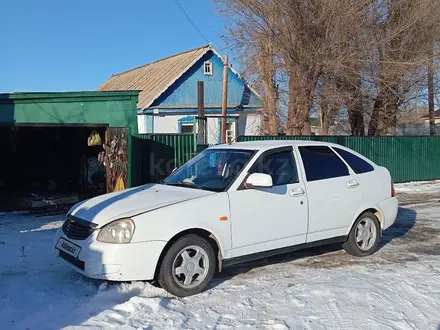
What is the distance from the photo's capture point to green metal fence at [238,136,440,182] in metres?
17.1

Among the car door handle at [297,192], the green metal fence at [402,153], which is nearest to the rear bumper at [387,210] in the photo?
the car door handle at [297,192]

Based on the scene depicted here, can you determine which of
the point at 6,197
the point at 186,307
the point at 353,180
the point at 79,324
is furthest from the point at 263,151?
the point at 6,197

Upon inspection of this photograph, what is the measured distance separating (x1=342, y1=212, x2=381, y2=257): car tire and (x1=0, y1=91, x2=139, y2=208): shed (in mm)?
6363

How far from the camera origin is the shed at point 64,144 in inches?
444

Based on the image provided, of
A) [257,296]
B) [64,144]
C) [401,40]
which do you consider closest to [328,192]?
[257,296]

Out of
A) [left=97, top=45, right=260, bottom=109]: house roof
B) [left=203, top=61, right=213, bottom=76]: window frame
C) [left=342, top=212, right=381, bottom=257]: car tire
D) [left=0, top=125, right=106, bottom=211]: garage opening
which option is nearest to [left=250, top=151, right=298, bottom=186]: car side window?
[left=342, top=212, right=381, bottom=257]: car tire

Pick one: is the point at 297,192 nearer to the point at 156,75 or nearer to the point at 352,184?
the point at 352,184

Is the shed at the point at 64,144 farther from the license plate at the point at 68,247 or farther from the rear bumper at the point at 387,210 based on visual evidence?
the rear bumper at the point at 387,210

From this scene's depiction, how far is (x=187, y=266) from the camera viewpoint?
5.05 meters

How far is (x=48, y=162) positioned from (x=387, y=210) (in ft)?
48.4

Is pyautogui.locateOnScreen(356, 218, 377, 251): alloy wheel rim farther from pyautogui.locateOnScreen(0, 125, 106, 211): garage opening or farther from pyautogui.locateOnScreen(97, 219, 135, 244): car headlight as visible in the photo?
pyautogui.locateOnScreen(0, 125, 106, 211): garage opening

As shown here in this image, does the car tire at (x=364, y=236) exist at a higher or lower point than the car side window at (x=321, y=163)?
lower

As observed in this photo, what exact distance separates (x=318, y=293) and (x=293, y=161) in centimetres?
181

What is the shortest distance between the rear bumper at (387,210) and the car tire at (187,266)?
3024 millimetres
